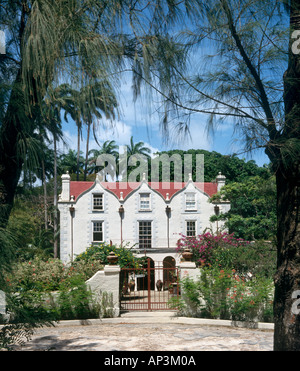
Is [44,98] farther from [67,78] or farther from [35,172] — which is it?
[35,172]

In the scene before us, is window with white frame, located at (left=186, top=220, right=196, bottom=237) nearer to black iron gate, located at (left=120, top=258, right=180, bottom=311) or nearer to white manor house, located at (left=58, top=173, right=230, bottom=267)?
white manor house, located at (left=58, top=173, right=230, bottom=267)

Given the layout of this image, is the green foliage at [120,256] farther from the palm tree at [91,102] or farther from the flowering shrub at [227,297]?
the palm tree at [91,102]

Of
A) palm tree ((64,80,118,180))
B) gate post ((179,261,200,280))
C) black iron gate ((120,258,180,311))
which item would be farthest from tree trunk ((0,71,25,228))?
gate post ((179,261,200,280))

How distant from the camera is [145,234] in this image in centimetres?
2348

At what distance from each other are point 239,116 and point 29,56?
197 cm

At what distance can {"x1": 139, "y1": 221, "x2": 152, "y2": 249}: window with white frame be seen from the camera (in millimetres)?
23453

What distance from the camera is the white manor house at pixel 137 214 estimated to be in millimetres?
23016

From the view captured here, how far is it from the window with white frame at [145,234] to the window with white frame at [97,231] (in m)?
2.44

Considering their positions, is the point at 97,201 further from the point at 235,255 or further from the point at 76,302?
the point at 76,302

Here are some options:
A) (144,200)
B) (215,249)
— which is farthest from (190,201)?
(215,249)

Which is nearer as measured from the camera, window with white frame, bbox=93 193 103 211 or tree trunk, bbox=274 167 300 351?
tree trunk, bbox=274 167 300 351

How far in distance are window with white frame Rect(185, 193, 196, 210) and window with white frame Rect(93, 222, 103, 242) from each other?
554 centimetres

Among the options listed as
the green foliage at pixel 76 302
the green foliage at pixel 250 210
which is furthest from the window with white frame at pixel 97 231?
the green foliage at pixel 76 302
